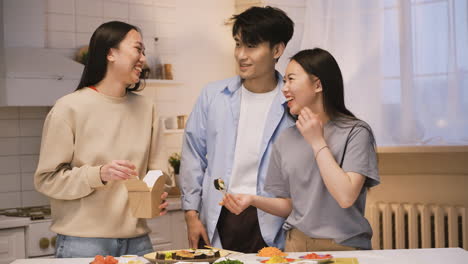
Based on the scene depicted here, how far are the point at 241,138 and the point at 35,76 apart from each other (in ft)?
5.51

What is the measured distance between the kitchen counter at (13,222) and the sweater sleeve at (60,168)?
1213 millimetres

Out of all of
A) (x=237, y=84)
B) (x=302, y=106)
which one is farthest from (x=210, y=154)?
(x=302, y=106)

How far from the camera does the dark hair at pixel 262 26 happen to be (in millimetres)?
2914

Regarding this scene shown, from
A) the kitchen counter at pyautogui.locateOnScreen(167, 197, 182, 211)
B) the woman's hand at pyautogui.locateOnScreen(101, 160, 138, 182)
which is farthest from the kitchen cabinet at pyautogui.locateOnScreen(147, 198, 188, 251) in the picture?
the woman's hand at pyautogui.locateOnScreen(101, 160, 138, 182)

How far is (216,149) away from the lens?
9.57 ft

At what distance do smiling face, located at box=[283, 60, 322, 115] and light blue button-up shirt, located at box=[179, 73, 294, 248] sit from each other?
26 centimetres

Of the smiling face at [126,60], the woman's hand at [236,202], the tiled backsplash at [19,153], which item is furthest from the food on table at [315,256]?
the tiled backsplash at [19,153]

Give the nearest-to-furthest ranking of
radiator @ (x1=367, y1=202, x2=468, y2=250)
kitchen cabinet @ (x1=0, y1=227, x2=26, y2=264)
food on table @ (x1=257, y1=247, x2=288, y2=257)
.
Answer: food on table @ (x1=257, y1=247, x2=288, y2=257) → kitchen cabinet @ (x1=0, y1=227, x2=26, y2=264) → radiator @ (x1=367, y1=202, x2=468, y2=250)

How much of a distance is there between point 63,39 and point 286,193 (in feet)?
8.07

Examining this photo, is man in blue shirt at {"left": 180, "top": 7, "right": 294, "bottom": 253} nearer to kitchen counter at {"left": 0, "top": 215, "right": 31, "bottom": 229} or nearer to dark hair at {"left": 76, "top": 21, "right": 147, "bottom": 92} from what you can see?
dark hair at {"left": 76, "top": 21, "right": 147, "bottom": 92}

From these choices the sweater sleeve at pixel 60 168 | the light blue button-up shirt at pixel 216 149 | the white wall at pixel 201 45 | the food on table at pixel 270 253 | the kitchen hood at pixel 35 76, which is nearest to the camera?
the food on table at pixel 270 253

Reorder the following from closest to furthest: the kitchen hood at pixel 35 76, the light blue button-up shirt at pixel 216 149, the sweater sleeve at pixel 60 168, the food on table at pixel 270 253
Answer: the food on table at pixel 270 253, the sweater sleeve at pixel 60 168, the light blue button-up shirt at pixel 216 149, the kitchen hood at pixel 35 76

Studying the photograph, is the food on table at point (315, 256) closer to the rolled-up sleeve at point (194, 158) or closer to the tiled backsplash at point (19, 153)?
the rolled-up sleeve at point (194, 158)

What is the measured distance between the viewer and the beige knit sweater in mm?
2557
